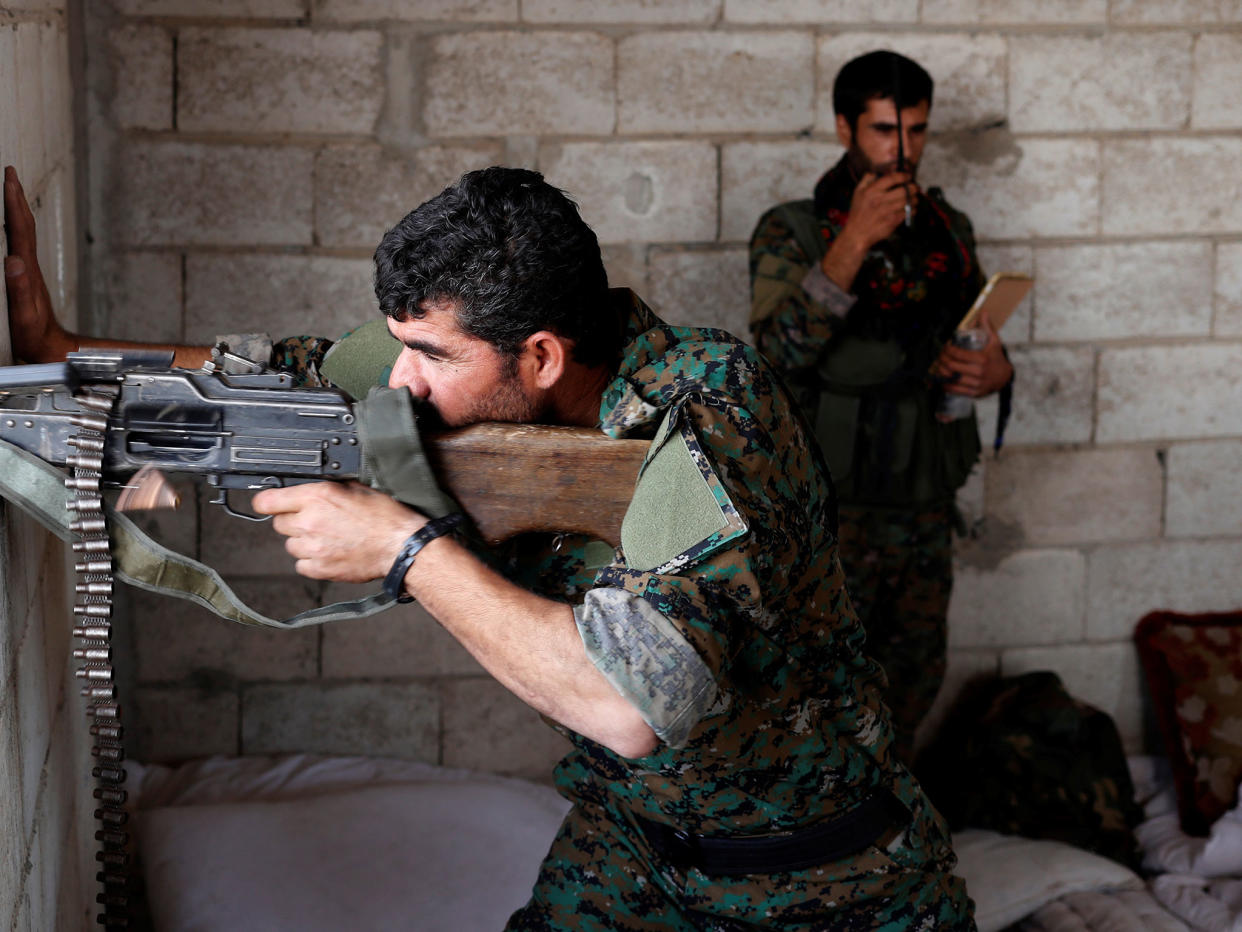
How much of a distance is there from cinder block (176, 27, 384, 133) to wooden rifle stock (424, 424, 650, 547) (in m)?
1.79

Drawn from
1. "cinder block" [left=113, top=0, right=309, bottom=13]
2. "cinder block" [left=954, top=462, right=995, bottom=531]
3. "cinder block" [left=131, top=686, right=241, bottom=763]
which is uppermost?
"cinder block" [left=113, top=0, right=309, bottom=13]

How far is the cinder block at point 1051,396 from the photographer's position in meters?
3.28

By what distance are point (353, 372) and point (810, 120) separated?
1711 millimetres

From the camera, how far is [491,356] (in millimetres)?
1491

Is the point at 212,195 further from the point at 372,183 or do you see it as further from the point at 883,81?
the point at 883,81

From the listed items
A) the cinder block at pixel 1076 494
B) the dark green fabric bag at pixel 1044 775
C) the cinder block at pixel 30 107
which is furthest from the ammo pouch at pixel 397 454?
the cinder block at pixel 1076 494

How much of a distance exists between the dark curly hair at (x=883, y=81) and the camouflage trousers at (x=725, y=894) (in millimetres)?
1738

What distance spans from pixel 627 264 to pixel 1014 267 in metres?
1.04

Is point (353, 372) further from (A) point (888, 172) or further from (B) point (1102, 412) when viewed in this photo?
(B) point (1102, 412)

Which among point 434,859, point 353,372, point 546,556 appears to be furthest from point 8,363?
point 434,859

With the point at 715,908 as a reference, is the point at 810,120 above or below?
above

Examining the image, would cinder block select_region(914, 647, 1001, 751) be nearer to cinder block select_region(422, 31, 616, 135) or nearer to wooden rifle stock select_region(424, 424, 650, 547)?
cinder block select_region(422, 31, 616, 135)

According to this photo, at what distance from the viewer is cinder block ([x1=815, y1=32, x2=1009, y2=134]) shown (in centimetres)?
306

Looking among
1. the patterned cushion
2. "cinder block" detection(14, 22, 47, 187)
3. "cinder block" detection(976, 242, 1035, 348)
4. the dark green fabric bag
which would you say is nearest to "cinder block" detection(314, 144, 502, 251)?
"cinder block" detection(14, 22, 47, 187)
